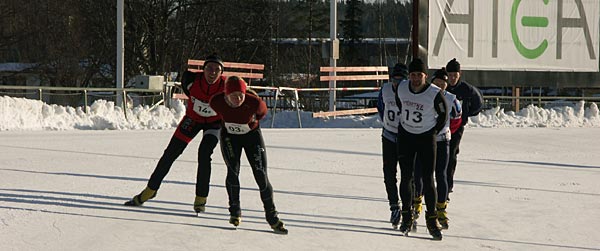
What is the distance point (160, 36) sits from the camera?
3753 cm

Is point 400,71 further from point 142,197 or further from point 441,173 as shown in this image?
point 142,197

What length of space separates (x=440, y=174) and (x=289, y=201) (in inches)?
82.3

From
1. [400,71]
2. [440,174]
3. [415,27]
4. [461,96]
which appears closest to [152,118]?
[415,27]

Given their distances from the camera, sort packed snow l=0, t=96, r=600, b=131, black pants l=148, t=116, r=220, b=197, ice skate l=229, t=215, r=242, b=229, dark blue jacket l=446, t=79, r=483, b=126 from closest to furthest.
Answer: ice skate l=229, t=215, r=242, b=229 < black pants l=148, t=116, r=220, b=197 < dark blue jacket l=446, t=79, r=483, b=126 < packed snow l=0, t=96, r=600, b=131

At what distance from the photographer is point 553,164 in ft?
48.6

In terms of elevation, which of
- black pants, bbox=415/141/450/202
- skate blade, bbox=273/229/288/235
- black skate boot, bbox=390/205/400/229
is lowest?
skate blade, bbox=273/229/288/235

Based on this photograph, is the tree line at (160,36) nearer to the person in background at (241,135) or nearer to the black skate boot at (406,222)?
the person in background at (241,135)

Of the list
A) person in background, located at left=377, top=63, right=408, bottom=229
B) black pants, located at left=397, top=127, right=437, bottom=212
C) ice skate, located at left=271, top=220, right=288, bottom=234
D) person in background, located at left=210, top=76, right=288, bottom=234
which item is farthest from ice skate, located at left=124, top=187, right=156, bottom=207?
black pants, located at left=397, top=127, right=437, bottom=212

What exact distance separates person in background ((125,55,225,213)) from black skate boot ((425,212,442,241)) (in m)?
2.15

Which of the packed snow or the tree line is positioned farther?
the tree line

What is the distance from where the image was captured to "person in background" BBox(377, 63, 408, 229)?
812 centimetres

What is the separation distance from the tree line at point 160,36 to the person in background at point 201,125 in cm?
2736

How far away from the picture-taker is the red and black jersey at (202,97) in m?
8.41

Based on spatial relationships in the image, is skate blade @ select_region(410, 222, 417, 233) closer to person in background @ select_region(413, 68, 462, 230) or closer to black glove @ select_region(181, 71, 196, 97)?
person in background @ select_region(413, 68, 462, 230)
